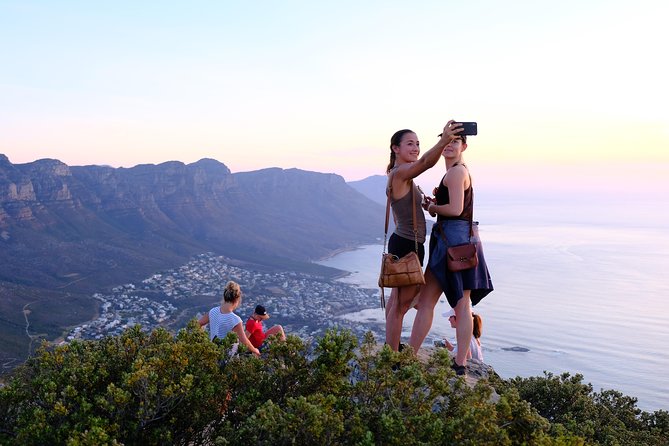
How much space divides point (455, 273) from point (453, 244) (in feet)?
0.90

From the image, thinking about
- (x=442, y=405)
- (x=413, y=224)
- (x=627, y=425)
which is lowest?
(x=627, y=425)

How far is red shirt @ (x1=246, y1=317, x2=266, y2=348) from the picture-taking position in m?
7.17

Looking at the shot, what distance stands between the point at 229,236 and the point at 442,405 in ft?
347

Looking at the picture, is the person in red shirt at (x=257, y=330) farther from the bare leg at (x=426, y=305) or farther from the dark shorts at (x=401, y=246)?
the dark shorts at (x=401, y=246)

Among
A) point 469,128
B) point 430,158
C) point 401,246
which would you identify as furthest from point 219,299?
point 469,128

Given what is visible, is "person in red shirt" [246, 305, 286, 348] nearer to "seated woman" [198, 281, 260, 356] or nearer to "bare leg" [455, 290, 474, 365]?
"seated woman" [198, 281, 260, 356]

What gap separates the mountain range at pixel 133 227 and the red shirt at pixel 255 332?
3369cm

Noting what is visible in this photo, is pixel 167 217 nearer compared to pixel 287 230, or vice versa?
pixel 167 217

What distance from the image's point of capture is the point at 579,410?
687 centimetres

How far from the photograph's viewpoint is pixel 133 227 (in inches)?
3809

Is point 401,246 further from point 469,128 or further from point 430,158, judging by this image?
point 469,128

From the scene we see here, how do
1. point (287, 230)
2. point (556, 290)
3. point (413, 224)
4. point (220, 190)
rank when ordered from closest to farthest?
point (413, 224)
point (556, 290)
point (287, 230)
point (220, 190)

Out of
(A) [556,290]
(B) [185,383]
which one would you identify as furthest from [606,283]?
(B) [185,383]

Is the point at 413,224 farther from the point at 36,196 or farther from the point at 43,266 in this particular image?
the point at 36,196
